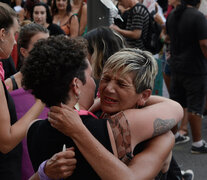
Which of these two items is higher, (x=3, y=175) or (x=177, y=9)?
(x=177, y=9)

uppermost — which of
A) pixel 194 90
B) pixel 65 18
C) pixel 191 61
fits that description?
pixel 65 18

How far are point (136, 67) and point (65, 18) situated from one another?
5.05m

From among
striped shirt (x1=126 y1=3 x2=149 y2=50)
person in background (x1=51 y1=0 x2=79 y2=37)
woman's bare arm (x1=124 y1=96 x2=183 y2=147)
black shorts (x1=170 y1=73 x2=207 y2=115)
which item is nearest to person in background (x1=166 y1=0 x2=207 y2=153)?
black shorts (x1=170 y1=73 x2=207 y2=115)

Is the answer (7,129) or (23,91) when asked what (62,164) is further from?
(23,91)

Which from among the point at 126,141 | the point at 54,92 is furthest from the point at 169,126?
the point at 54,92

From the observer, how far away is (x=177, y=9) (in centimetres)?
480

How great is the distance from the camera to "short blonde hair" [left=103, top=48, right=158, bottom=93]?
Answer: 1791mm

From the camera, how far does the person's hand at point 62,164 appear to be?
5.02 feet

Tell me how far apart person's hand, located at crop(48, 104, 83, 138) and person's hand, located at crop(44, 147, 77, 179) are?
8 cm

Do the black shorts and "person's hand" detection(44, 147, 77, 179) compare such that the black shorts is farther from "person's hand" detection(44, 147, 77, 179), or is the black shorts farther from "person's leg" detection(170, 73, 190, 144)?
"person's hand" detection(44, 147, 77, 179)

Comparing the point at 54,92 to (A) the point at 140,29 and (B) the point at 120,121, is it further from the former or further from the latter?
(A) the point at 140,29

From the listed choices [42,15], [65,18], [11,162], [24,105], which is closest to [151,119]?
[11,162]

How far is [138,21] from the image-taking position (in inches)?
218

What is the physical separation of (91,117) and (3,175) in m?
1.04
